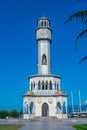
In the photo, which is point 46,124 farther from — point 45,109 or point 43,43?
point 43,43

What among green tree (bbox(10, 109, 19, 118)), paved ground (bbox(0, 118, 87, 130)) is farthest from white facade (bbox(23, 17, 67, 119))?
green tree (bbox(10, 109, 19, 118))

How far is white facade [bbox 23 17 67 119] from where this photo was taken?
74.9 meters

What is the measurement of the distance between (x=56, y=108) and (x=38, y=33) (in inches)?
725

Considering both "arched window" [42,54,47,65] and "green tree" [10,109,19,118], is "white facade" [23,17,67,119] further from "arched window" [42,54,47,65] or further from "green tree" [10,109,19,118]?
"green tree" [10,109,19,118]

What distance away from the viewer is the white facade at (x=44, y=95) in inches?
2950

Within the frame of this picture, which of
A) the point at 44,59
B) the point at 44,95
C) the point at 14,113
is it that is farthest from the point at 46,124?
the point at 14,113

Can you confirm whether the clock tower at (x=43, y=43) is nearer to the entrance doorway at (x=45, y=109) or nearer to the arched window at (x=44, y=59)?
the arched window at (x=44, y=59)

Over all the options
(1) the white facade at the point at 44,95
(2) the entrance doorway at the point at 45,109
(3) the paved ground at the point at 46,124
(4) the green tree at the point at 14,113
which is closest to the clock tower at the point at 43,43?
(1) the white facade at the point at 44,95

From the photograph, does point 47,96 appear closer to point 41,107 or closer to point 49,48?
point 41,107

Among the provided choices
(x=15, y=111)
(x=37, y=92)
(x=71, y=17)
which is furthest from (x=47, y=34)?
(x=71, y=17)

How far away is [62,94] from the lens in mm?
74938

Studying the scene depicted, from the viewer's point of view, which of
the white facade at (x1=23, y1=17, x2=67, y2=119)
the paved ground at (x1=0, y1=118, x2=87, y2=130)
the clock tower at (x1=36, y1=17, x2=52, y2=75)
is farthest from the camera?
the clock tower at (x1=36, y1=17, x2=52, y2=75)

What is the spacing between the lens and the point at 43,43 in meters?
79.4

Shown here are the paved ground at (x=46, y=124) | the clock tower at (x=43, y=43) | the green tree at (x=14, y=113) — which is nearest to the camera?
the paved ground at (x=46, y=124)
